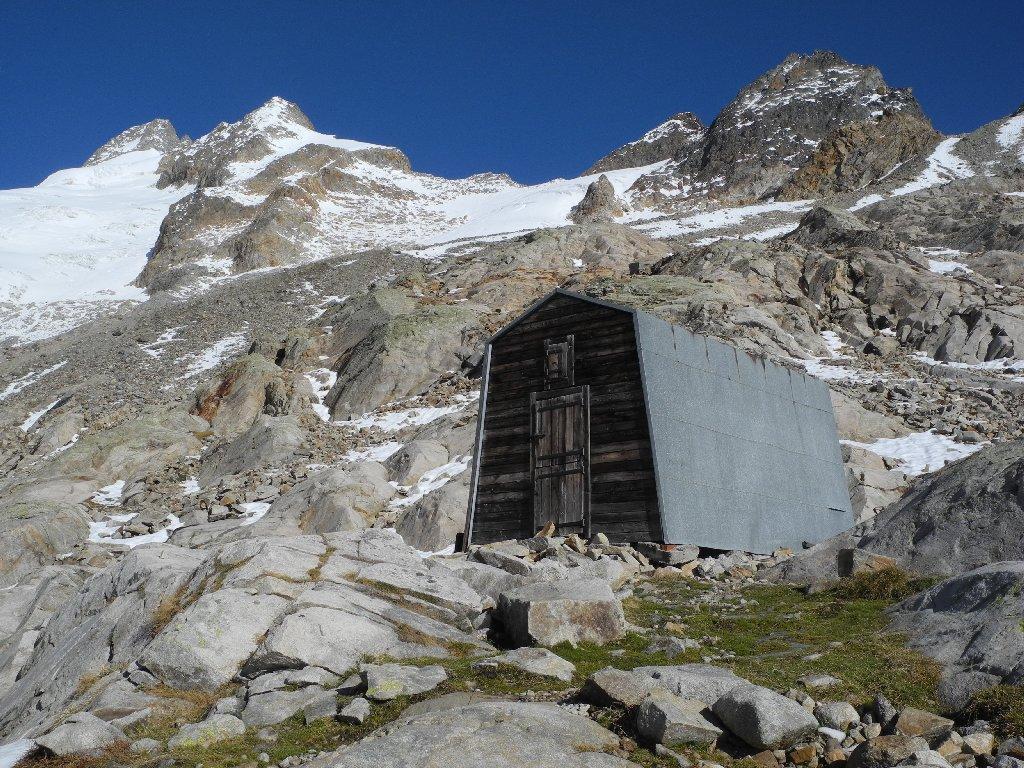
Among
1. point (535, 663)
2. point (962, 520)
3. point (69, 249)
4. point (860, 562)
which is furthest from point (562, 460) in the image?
point (69, 249)

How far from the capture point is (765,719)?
5.42 metres

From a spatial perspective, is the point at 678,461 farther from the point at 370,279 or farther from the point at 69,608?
the point at 370,279

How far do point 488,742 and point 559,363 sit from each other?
12.8 metres

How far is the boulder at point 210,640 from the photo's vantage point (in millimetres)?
7691

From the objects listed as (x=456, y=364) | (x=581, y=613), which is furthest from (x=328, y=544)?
(x=456, y=364)

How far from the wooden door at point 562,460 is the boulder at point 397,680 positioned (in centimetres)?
896

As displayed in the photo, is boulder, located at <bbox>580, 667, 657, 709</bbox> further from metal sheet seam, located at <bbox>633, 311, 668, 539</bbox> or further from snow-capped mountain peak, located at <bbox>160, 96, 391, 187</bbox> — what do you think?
snow-capped mountain peak, located at <bbox>160, 96, 391, 187</bbox>

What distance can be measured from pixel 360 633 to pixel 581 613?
2393mm

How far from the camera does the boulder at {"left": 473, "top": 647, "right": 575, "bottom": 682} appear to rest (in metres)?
7.38

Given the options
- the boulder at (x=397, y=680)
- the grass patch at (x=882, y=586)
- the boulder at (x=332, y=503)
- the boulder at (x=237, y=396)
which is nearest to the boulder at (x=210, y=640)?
the boulder at (x=397, y=680)

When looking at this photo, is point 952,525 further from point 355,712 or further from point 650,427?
point 355,712

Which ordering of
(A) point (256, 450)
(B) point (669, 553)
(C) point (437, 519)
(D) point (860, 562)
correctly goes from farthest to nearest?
(A) point (256, 450)
(C) point (437, 519)
(B) point (669, 553)
(D) point (860, 562)

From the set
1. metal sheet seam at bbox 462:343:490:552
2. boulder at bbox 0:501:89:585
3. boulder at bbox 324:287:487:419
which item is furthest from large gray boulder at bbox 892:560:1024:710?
boulder at bbox 324:287:487:419

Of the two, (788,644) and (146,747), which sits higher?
(146,747)
